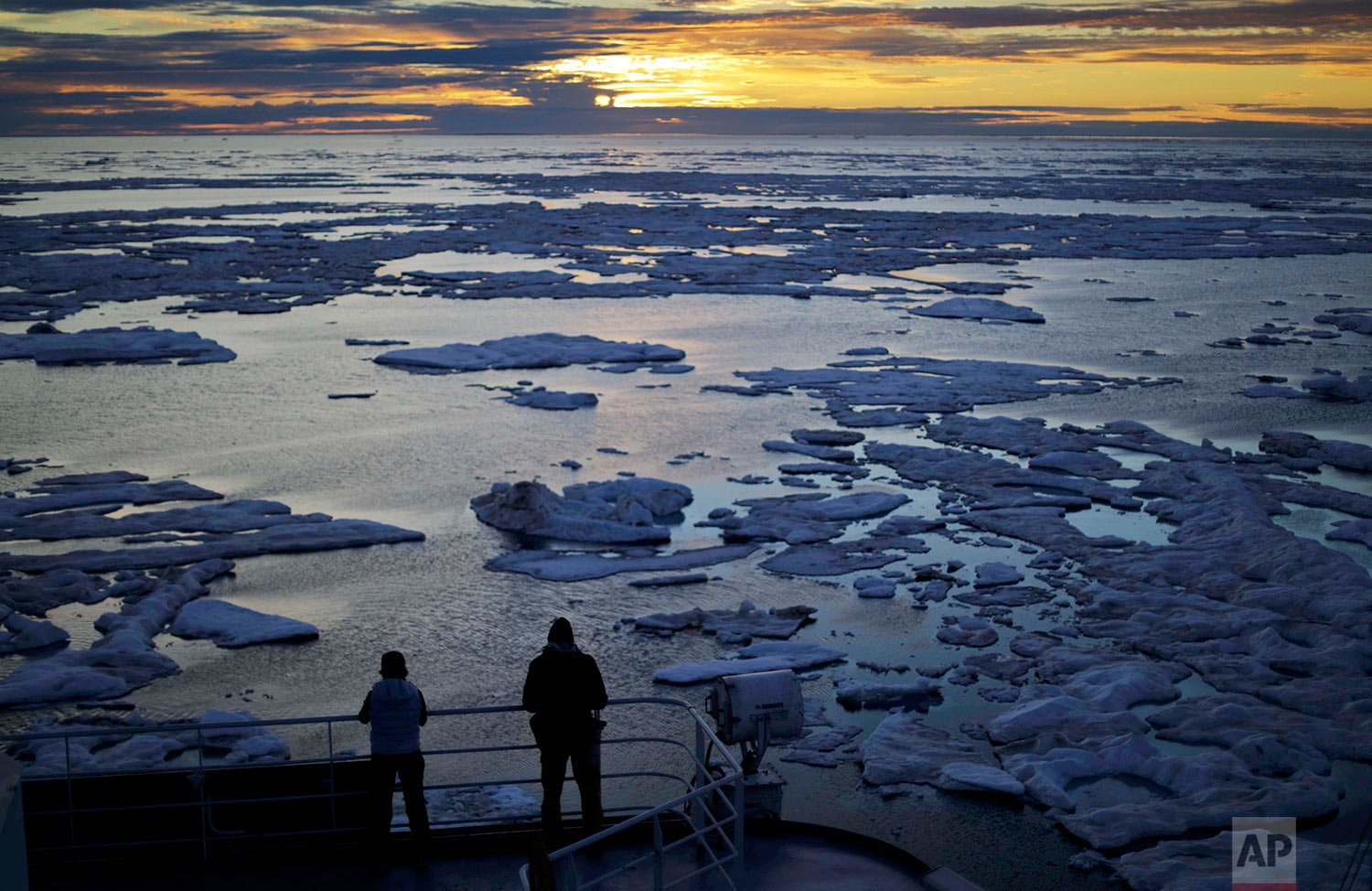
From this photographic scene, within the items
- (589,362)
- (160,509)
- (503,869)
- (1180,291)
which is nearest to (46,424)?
(160,509)

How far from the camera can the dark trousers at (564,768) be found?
5.97 metres

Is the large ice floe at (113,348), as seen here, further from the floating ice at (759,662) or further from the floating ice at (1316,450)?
the floating ice at (1316,450)

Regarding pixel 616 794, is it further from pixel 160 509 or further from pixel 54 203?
pixel 54 203

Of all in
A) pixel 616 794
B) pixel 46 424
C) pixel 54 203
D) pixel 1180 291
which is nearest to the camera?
pixel 616 794

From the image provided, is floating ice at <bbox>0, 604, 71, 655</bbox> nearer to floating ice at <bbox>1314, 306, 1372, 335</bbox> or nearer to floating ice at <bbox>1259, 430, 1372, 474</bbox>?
floating ice at <bbox>1259, 430, 1372, 474</bbox>

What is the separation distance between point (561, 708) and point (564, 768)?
1.47ft

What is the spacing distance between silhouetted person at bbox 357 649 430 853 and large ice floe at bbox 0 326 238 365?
1850cm

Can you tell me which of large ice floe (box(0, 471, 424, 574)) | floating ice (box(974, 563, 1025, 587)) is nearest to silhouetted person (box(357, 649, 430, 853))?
large ice floe (box(0, 471, 424, 574))

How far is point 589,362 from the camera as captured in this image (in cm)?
2273

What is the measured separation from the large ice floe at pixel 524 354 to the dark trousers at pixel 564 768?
54.1 feet

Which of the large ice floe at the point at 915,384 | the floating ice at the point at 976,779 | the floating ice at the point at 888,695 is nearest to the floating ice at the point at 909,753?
the floating ice at the point at 976,779

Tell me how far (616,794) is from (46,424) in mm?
13446

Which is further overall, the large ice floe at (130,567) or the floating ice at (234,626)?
the floating ice at (234,626)

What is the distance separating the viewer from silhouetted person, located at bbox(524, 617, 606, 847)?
5836mm
